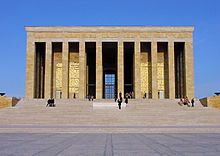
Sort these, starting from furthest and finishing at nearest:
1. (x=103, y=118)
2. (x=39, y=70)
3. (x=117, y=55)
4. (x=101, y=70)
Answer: (x=39, y=70)
(x=117, y=55)
(x=101, y=70)
(x=103, y=118)

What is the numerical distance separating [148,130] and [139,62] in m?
24.3

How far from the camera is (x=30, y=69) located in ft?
117

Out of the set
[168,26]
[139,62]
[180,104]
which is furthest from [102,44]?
[180,104]

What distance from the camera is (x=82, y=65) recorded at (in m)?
35.9

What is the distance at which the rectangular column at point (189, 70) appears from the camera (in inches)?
1393

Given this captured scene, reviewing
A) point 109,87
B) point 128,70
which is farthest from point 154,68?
point 109,87

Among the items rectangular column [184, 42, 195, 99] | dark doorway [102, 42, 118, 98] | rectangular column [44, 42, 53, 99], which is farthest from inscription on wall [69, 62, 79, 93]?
rectangular column [184, 42, 195, 99]

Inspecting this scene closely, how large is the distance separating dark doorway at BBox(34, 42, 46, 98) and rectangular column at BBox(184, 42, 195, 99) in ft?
67.6

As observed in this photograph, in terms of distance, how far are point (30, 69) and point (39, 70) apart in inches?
130

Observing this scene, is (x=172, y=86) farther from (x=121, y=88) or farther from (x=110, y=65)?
(x=110, y=65)

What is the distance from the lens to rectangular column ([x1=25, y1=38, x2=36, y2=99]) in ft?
116

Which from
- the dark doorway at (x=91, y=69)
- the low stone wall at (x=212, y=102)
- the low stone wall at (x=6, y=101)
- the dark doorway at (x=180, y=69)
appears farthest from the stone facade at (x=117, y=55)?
the low stone wall at (x=6, y=101)

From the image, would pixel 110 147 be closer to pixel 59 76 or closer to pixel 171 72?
pixel 171 72

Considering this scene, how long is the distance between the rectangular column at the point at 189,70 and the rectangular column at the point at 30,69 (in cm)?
2107
